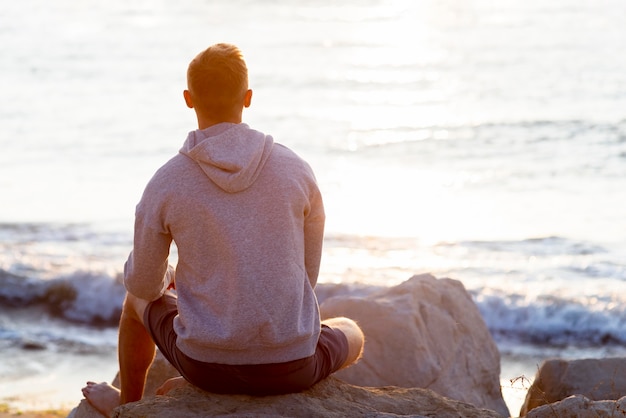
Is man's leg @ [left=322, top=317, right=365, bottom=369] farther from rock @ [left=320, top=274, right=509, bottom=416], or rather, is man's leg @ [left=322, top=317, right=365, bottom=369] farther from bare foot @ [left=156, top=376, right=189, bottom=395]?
rock @ [left=320, top=274, right=509, bottom=416]

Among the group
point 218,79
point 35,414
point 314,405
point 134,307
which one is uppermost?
point 218,79

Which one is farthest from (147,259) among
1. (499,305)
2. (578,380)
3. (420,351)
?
(499,305)

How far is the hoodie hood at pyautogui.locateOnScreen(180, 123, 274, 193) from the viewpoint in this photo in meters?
3.97

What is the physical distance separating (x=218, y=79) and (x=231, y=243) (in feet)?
2.02

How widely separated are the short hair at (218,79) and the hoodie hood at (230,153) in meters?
0.09

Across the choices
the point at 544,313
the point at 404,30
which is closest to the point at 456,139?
the point at 544,313

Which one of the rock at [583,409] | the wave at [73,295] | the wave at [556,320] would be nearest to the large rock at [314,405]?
the rock at [583,409]

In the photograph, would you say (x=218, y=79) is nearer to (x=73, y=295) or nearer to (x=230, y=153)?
(x=230, y=153)

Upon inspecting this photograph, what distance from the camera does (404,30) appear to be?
29844mm

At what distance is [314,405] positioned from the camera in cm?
419

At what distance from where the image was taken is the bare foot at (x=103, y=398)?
4847 mm

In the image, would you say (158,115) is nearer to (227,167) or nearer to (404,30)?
(404,30)

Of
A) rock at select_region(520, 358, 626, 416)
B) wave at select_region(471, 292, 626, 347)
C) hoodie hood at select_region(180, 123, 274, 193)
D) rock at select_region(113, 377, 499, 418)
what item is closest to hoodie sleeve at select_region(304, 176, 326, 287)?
hoodie hood at select_region(180, 123, 274, 193)

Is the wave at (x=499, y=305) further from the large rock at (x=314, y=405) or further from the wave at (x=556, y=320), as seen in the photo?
the large rock at (x=314, y=405)
